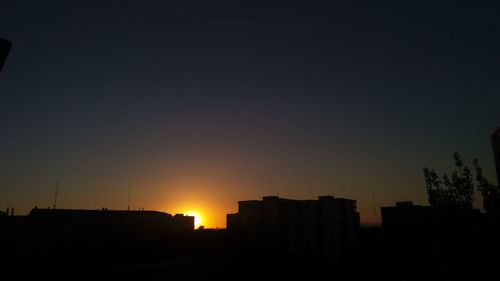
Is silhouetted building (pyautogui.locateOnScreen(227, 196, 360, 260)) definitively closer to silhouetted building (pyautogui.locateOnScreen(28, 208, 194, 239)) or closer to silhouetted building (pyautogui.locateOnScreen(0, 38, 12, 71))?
silhouetted building (pyautogui.locateOnScreen(28, 208, 194, 239))

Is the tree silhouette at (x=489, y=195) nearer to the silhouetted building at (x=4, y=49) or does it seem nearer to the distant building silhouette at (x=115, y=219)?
the silhouetted building at (x=4, y=49)

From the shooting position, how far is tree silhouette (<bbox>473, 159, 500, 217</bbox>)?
340 inches

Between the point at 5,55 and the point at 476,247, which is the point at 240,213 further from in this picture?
the point at 5,55

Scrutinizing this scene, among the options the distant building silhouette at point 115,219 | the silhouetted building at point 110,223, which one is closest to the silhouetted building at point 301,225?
the silhouetted building at point 110,223

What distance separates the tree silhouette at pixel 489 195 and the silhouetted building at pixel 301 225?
40.5 m

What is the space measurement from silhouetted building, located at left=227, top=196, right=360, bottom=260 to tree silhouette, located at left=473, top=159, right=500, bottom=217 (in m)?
40.5

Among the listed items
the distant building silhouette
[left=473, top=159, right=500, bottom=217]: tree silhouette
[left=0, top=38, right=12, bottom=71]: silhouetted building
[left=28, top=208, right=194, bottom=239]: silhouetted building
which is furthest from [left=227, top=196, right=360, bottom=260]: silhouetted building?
[left=0, top=38, right=12, bottom=71]: silhouetted building

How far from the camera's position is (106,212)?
6869cm

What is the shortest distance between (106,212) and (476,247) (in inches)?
2679

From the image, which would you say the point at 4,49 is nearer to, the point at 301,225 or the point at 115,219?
the point at 301,225

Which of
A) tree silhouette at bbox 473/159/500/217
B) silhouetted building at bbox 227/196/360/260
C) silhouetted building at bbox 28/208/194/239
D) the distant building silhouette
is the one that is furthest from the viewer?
the distant building silhouette

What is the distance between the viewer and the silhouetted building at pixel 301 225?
49.1 metres

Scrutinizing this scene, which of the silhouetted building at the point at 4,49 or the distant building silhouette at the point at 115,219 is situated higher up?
the distant building silhouette at the point at 115,219

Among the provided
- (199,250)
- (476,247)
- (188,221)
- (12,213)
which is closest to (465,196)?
(476,247)
